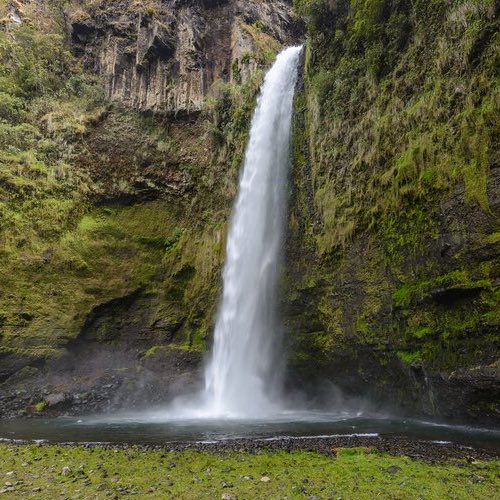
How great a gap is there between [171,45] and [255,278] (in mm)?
16199

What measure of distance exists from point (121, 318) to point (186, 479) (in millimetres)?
13413

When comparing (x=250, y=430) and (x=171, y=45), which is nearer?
(x=250, y=430)

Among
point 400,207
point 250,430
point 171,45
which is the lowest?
point 250,430

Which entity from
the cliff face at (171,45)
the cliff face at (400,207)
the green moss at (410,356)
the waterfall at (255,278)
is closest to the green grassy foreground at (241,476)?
the cliff face at (400,207)

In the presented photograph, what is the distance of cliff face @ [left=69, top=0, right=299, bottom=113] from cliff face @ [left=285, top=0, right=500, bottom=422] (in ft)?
31.8

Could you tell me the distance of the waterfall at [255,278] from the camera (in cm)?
1570

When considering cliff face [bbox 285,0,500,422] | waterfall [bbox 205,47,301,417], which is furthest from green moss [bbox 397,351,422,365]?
waterfall [bbox 205,47,301,417]

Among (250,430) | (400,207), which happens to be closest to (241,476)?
(250,430)

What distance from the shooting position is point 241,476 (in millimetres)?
6023

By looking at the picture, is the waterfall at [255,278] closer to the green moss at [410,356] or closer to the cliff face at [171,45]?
the green moss at [410,356]

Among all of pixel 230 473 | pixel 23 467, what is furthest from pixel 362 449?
pixel 23 467

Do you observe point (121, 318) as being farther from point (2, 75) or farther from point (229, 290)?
point (2, 75)

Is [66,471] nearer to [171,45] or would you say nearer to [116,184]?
[116,184]

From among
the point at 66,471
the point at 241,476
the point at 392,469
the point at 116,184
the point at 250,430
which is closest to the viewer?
the point at 241,476
